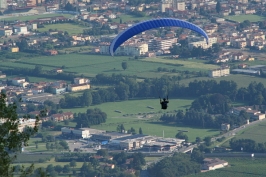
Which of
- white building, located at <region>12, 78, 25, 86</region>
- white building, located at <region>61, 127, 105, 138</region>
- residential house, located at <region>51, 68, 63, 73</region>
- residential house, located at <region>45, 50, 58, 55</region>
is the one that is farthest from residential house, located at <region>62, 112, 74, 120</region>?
residential house, located at <region>45, 50, 58, 55</region>

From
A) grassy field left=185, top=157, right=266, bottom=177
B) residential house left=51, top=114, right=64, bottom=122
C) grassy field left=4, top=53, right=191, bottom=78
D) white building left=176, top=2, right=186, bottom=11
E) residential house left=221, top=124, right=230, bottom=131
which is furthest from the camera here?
white building left=176, top=2, right=186, bottom=11

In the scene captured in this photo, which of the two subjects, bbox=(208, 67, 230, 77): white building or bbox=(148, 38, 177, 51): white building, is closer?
bbox=(208, 67, 230, 77): white building

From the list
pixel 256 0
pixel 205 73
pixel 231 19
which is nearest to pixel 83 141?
pixel 205 73

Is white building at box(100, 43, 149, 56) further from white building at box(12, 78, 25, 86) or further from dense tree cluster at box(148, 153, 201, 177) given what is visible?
dense tree cluster at box(148, 153, 201, 177)

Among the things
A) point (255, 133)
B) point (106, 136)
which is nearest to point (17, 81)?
point (106, 136)

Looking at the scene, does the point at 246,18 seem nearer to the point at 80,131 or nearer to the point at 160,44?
the point at 160,44

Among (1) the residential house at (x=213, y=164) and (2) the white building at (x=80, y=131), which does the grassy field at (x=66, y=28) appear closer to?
(2) the white building at (x=80, y=131)
